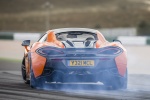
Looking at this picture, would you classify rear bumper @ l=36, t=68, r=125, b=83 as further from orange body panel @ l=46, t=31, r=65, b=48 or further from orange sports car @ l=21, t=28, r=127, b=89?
orange body panel @ l=46, t=31, r=65, b=48

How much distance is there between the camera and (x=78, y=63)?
7543 mm

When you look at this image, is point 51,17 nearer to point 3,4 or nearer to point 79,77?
point 3,4

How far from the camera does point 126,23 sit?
7981cm

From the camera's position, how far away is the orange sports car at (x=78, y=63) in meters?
7.55

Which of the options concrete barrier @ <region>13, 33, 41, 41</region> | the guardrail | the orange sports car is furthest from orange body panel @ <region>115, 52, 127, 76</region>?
concrete barrier @ <region>13, 33, 41, 41</region>

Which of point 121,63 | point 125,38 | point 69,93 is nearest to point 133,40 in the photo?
point 125,38

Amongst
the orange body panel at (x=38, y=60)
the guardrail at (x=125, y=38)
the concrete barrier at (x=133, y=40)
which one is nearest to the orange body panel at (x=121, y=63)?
the orange body panel at (x=38, y=60)

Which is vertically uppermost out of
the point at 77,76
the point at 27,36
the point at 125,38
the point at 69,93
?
the point at 27,36

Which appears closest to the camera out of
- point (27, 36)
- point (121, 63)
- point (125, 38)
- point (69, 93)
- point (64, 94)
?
point (64, 94)

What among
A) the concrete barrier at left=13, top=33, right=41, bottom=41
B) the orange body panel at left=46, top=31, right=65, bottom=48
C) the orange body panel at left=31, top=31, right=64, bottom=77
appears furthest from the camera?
the concrete barrier at left=13, top=33, right=41, bottom=41

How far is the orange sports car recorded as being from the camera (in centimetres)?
755

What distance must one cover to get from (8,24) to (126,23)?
66.8 feet

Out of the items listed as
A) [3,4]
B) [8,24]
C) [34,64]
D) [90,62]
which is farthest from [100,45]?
[3,4]

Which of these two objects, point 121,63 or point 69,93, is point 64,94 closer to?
point 69,93
